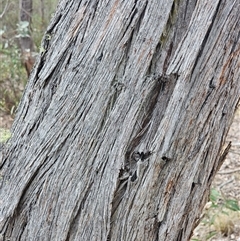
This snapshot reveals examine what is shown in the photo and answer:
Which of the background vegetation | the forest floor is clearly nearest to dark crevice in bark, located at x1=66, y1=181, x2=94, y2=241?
the forest floor

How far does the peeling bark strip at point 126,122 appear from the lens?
1.21 metres

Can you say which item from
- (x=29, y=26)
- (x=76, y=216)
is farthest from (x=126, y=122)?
(x=29, y=26)

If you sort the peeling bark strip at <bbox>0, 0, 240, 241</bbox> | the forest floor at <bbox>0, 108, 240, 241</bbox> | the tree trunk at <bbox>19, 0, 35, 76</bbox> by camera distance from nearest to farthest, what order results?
the peeling bark strip at <bbox>0, 0, 240, 241</bbox> → the forest floor at <bbox>0, 108, 240, 241</bbox> → the tree trunk at <bbox>19, 0, 35, 76</bbox>

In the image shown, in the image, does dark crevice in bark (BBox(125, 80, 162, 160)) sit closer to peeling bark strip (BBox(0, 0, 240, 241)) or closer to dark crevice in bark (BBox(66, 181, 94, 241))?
peeling bark strip (BBox(0, 0, 240, 241))

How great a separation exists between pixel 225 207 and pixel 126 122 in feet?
6.75

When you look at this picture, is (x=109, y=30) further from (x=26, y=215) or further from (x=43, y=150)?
(x=26, y=215)

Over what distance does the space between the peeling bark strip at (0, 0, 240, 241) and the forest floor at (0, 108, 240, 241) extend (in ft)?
4.17

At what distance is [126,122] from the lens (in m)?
1.22

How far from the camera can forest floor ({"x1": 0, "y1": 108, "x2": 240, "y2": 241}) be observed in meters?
2.97

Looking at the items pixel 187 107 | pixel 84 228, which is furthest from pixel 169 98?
pixel 84 228

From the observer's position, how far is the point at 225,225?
130 inches

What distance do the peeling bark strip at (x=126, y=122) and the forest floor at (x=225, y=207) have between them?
4.17 ft

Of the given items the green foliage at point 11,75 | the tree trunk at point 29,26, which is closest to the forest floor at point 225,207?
the green foliage at point 11,75

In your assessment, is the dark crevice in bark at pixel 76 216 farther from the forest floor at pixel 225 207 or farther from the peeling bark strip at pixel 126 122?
the forest floor at pixel 225 207
